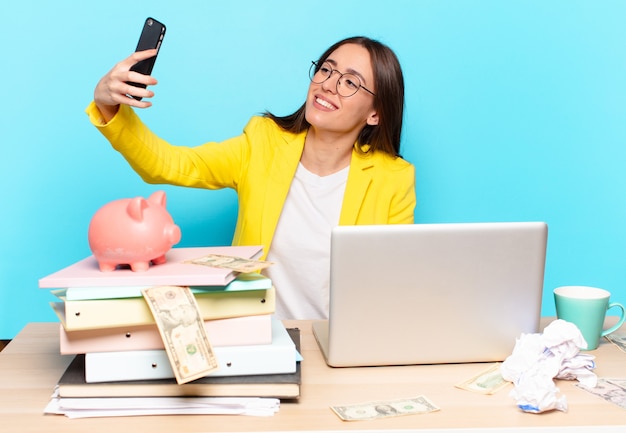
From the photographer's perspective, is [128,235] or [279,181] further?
[279,181]

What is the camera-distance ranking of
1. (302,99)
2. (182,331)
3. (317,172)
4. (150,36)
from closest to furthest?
(182,331), (150,36), (317,172), (302,99)

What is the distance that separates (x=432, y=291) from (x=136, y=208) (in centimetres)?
56

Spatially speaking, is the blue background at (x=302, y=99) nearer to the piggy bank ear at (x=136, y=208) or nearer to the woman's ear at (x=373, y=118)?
the woman's ear at (x=373, y=118)

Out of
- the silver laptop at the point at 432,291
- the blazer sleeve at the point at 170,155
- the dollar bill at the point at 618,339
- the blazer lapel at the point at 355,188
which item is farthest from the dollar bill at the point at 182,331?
the blazer lapel at the point at 355,188

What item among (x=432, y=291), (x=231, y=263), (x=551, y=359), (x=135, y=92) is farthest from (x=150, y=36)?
(x=551, y=359)

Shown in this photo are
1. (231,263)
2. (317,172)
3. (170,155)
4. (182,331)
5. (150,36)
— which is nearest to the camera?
(182,331)

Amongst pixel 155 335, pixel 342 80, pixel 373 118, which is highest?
pixel 342 80

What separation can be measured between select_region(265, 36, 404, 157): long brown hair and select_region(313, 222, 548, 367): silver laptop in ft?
3.79

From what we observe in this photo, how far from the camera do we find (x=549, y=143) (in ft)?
10.2

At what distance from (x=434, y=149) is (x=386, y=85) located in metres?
0.64

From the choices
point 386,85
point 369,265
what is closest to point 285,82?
point 386,85

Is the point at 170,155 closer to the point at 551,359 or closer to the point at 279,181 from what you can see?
the point at 279,181

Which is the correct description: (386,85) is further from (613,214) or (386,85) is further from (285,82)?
(613,214)

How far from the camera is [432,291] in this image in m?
1.41
